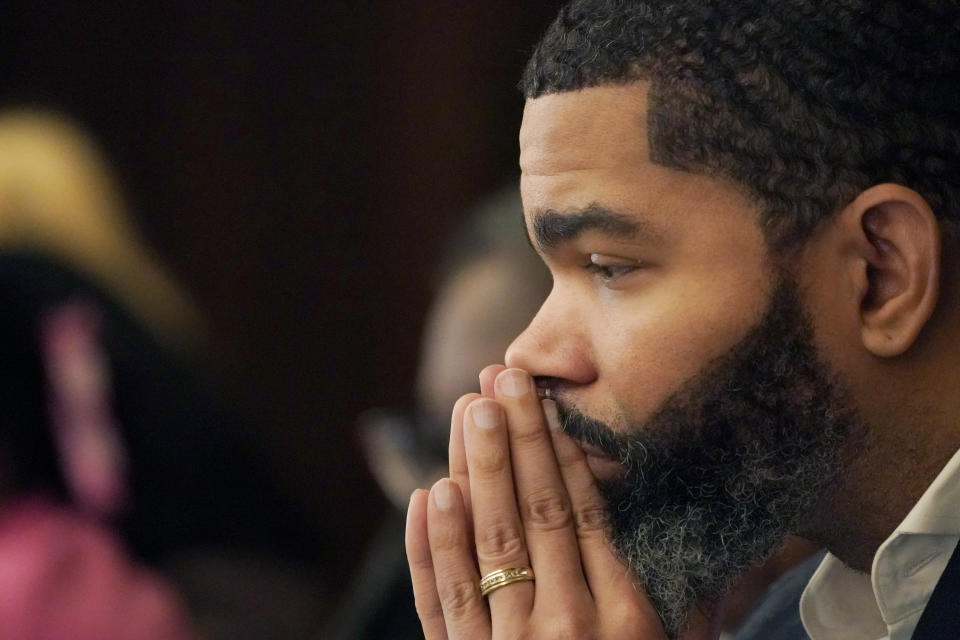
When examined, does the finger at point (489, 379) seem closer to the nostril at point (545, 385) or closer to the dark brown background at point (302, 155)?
the nostril at point (545, 385)

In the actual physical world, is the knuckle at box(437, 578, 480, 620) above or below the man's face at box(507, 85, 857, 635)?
below

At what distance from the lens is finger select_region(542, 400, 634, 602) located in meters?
1.68

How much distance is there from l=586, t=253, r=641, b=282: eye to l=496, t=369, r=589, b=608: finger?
6.5 inches

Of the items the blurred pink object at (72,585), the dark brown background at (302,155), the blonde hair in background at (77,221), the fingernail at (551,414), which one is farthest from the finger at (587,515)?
the dark brown background at (302,155)

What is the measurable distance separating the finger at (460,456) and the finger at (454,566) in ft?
0.09

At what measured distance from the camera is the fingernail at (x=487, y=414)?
1701mm

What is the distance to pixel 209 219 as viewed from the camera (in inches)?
180

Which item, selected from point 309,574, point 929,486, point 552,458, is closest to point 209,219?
point 309,574

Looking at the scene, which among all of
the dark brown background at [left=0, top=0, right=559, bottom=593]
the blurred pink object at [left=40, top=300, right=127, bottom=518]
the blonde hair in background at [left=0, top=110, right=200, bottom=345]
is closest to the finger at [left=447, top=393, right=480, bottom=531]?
the blurred pink object at [left=40, top=300, right=127, bottom=518]

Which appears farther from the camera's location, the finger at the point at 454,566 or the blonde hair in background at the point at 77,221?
the blonde hair in background at the point at 77,221

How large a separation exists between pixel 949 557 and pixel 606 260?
51 cm

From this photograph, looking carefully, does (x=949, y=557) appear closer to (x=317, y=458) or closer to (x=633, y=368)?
(x=633, y=368)

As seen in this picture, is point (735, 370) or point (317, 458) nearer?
point (735, 370)

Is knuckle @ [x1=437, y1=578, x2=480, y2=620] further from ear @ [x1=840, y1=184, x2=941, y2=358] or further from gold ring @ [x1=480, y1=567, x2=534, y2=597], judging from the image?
ear @ [x1=840, y1=184, x2=941, y2=358]
